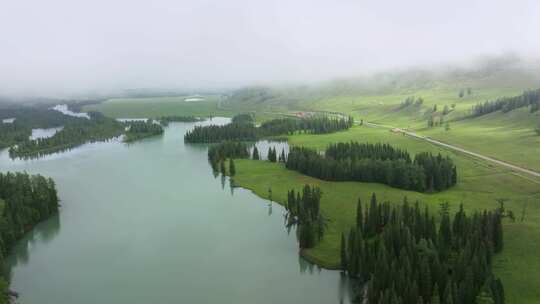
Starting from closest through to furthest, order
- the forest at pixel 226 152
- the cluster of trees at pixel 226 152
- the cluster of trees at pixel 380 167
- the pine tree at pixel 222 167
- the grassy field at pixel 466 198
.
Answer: the grassy field at pixel 466 198 → the cluster of trees at pixel 380 167 → the pine tree at pixel 222 167 → the cluster of trees at pixel 226 152 → the forest at pixel 226 152

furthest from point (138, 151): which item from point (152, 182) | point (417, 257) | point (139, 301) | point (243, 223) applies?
point (417, 257)

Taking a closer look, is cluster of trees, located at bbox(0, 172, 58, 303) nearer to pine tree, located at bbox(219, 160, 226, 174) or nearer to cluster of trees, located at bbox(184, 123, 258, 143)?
pine tree, located at bbox(219, 160, 226, 174)

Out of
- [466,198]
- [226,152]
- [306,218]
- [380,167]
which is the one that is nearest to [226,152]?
[226,152]

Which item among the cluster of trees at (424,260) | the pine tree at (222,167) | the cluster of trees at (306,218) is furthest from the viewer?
the pine tree at (222,167)

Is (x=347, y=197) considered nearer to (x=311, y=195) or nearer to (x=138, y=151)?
(x=311, y=195)

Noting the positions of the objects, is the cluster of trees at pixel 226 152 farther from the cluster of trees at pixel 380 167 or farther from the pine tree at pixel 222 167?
the cluster of trees at pixel 380 167

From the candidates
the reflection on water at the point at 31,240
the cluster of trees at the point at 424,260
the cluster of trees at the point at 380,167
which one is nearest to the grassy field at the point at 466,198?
the cluster of trees at the point at 380,167
